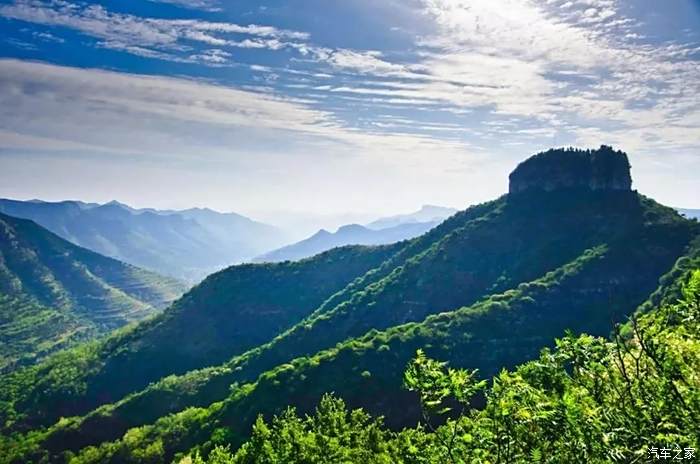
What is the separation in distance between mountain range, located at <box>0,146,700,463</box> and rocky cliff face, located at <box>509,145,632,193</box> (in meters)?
0.43

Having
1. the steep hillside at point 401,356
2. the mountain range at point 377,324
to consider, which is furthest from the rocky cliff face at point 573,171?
the steep hillside at point 401,356

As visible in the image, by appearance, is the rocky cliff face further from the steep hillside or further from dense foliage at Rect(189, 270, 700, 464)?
dense foliage at Rect(189, 270, 700, 464)

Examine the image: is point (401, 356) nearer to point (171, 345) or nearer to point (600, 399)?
point (600, 399)

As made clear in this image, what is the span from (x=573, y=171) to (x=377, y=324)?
81943 mm

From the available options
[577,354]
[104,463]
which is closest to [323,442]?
[577,354]

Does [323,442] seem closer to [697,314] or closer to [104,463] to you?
[697,314]

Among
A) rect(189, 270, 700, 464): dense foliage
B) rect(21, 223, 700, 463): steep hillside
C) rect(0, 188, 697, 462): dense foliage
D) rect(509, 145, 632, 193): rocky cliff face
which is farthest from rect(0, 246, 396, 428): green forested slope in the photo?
rect(189, 270, 700, 464): dense foliage

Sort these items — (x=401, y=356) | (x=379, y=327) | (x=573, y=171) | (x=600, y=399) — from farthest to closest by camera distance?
(x=573, y=171) → (x=379, y=327) → (x=401, y=356) → (x=600, y=399)

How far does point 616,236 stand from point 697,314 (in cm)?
12497

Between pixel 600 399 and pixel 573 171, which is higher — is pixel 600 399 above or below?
below

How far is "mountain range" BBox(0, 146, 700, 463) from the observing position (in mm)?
91625

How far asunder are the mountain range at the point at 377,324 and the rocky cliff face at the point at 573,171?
17.0 inches

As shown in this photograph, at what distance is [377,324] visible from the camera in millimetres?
131750

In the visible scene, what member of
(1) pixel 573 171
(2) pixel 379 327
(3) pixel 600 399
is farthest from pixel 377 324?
(3) pixel 600 399
